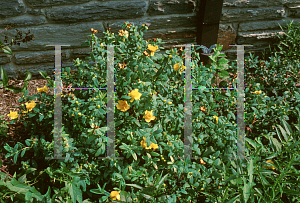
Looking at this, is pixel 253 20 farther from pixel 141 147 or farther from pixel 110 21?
pixel 141 147

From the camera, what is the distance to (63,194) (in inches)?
61.0

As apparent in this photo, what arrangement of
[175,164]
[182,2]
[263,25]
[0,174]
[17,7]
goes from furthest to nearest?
[263,25] → [182,2] → [17,7] → [175,164] → [0,174]

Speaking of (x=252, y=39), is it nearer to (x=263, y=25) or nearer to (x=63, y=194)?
(x=263, y=25)

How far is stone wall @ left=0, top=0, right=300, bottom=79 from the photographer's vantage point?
2.48 metres

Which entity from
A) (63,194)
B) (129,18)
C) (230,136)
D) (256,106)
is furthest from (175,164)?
(129,18)

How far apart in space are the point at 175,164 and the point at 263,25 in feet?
7.33

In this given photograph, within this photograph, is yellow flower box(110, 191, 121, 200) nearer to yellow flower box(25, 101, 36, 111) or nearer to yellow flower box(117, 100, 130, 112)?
yellow flower box(117, 100, 130, 112)

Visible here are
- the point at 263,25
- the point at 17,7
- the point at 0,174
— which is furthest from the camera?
the point at 263,25

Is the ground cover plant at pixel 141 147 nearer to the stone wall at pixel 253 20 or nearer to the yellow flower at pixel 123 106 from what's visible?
the yellow flower at pixel 123 106

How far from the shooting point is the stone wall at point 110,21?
2484 millimetres

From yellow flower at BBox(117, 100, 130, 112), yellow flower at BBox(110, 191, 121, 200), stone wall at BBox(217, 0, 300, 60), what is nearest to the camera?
yellow flower at BBox(110, 191, 121, 200)

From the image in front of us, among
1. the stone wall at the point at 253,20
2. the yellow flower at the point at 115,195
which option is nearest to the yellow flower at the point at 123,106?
the yellow flower at the point at 115,195

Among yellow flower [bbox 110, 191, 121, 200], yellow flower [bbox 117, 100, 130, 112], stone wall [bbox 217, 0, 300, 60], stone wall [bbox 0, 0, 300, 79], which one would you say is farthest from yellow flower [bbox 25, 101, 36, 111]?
stone wall [bbox 217, 0, 300, 60]

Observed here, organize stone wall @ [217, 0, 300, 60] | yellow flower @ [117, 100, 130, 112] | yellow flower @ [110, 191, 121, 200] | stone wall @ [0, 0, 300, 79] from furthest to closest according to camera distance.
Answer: stone wall @ [217, 0, 300, 60] < stone wall @ [0, 0, 300, 79] < yellow flower @ [117, 100, 130, 112] < yellow flower @ [110, 191, 121, 200]
